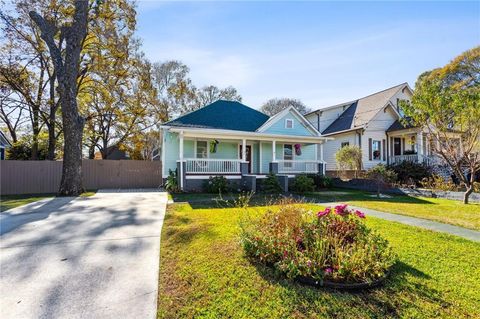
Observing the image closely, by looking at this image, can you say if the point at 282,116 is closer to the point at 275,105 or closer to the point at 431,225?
the point at 431,225

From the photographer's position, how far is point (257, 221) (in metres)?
4.34

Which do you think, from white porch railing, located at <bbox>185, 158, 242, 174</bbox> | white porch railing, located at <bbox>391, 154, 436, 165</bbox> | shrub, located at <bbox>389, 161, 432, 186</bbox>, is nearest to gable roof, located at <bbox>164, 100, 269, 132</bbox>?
white porch railing, located at <bbox>185, 158, 242, 174</bbox>

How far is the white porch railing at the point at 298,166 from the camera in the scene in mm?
15817

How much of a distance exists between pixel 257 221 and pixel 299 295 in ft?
5.30

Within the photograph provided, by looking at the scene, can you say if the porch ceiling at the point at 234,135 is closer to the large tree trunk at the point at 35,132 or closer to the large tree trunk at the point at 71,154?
the large tree trunk at the point at 71,154

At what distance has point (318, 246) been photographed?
3.39 meters

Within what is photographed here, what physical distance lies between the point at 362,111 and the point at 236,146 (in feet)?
36.2

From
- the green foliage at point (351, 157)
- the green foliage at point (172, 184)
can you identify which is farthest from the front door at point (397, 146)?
the green foliage at point (172, 184)

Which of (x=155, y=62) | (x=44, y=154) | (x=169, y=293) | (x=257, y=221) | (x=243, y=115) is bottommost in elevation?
(x=169, y=293)

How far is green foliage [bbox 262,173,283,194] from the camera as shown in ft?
43.6

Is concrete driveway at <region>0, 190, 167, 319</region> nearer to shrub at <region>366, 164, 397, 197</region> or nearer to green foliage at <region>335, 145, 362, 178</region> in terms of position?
shrub at <region>366, 164, 397, 197</region>

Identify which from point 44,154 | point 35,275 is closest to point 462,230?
point 35,275

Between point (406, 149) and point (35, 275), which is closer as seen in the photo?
point (35, 275)

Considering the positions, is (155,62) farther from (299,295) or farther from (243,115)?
(299,295)
